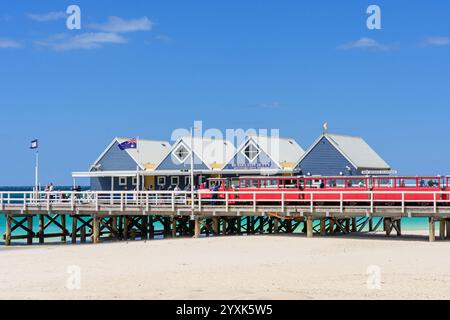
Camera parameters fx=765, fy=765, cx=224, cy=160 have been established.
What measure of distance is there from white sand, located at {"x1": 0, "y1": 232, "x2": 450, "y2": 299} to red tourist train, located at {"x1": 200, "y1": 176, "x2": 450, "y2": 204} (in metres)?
2.25

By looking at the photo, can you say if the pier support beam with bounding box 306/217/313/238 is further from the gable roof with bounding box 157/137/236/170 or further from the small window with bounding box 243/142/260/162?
the gable roof with bounding box 157/137/236/170

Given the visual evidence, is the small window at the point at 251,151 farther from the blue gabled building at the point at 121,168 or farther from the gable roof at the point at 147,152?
the gable roof at the point at 147,152

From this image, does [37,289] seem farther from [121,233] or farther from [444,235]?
[121,233]

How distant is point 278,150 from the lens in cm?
5159

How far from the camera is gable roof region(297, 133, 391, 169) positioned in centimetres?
4725

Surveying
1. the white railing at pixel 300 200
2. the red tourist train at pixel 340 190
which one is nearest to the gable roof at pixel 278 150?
the red tourist train at pixel 340 190

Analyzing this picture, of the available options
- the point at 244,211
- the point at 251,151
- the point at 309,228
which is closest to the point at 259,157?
the point at 251,151

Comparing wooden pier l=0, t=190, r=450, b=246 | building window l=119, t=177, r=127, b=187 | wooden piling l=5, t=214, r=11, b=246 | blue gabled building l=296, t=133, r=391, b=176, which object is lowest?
wooden piling l=5, t=214, r=11, b=246

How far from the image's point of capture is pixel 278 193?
3556 cm

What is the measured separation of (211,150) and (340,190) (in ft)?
63.4

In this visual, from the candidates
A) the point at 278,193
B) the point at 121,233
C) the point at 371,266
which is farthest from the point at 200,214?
the point at 371,266

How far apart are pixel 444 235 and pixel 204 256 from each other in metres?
11.6

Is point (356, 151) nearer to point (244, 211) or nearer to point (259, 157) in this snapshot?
point (259, 157)

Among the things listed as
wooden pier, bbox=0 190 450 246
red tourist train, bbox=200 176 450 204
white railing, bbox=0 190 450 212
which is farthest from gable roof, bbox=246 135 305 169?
white railing, bbox=0 190 450 212
